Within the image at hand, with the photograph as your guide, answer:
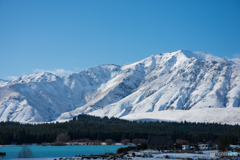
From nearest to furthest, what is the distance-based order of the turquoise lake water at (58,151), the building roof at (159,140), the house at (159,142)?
1. the turquoise lake water at (58,151)
2. the house at (159,142)
3. the building roof at (159,140)

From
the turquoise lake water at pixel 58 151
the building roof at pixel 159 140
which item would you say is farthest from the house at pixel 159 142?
the turquoise lake water at pixel 58 151

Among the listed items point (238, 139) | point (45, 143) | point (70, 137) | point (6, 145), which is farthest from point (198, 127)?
point (6, 145)

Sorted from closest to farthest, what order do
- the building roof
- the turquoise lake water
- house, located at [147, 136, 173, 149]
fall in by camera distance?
1. the turquoise lake water
2. house, located at [147, 136, 173, 149]
3. the building roof

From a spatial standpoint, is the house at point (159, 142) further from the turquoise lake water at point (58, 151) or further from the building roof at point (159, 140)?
the turquoise lake water at point (58, 151)

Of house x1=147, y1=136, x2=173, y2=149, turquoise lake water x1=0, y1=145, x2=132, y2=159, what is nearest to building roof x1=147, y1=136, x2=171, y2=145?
house x1=147, y1=136, x2=173, y2=149

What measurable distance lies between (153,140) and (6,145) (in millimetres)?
69290

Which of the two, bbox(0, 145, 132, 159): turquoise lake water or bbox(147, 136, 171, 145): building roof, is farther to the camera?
bbox(147, 136, 171, 145): building roof

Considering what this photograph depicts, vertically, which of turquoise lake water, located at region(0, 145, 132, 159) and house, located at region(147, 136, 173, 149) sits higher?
house, located at region(147, 136, 173, 149)

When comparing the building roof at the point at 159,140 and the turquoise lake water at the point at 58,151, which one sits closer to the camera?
the turquoise lake water at the point at 58,151

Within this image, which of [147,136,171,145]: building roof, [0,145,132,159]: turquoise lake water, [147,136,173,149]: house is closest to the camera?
[0,145,132,159]: turquoise lake water

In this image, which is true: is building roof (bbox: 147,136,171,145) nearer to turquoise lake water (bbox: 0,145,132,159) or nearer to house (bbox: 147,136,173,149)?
house (bbox: 147,136,173,149)

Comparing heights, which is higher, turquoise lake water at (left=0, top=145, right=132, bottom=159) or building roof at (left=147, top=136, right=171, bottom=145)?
building roof at (left=147, top=136, right=171, bottom=145)

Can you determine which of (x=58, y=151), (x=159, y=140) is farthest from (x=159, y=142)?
(x=58, y=151)

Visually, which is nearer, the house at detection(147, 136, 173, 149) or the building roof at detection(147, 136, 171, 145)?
the house at detection(147, 136, 173, 149)
